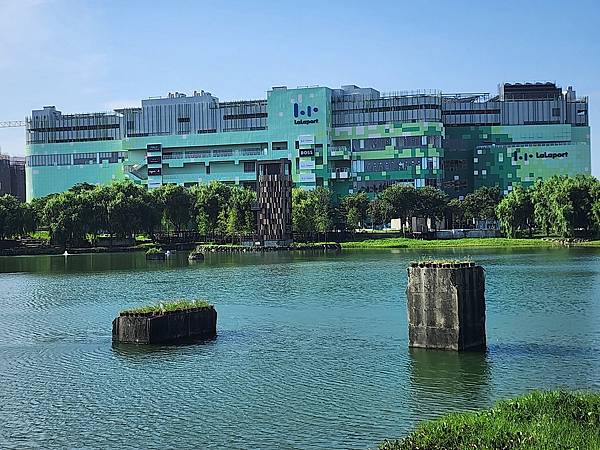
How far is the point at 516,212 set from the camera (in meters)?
114

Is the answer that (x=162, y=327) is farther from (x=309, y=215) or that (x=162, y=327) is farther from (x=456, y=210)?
(x=456, y=210)

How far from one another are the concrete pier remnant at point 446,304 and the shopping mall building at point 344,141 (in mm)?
129941

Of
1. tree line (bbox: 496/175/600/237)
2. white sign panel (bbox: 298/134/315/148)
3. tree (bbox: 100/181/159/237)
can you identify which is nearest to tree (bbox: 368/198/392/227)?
tree line (bbox: 496/175/600/237)

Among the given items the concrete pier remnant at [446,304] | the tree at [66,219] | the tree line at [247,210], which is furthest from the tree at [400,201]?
the concrete pier remnant at [446,304]

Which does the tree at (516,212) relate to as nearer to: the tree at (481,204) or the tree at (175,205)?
the tree at (481,204)

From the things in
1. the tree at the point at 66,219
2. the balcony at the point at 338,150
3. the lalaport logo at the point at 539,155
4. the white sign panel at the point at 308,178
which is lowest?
the tree at the point at 66,219

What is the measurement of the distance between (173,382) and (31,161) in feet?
560

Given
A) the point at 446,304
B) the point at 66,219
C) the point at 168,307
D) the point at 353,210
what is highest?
the point at 353,210

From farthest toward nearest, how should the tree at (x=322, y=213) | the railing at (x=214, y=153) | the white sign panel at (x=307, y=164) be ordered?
the railing at (x=214, y=153) < the white sign panel at (x=307, y=164) < the tree at (x=322, y=213)

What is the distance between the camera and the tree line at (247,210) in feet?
343

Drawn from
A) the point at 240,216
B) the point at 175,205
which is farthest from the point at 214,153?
the point at 240,216

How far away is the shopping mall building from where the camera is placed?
543 ft

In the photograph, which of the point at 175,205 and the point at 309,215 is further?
the point at 175,205

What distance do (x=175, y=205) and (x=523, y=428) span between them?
114104mm
